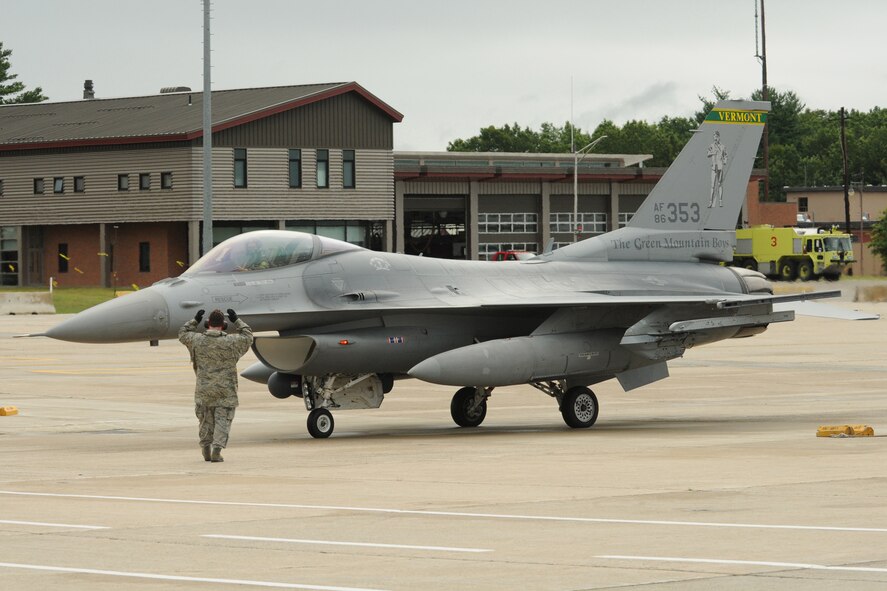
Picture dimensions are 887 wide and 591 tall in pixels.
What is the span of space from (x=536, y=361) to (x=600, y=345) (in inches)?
55.8

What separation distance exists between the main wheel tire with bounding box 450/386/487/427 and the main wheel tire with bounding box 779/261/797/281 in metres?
58.7

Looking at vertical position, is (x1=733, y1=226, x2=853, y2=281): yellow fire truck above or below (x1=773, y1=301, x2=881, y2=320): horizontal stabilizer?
above

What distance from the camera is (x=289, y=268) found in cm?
2083

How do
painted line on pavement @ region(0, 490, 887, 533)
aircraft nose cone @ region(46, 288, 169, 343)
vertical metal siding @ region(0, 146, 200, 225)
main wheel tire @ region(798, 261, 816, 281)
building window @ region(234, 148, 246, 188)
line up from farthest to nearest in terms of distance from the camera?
main wheel tire @ region(798, 261, 816, 281), building window @ region(234, 148, 246, 188), vertical metal siding @ region(0, 146, 200, 225), aircraft nose cone @ region(46, 288, 169, 343), painted line on pavement @ region(0, 490, 887, 533)

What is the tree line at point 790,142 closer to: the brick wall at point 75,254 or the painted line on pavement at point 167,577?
the brick wall at point 75,254

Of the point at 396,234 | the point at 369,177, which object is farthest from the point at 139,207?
the point at 396,234

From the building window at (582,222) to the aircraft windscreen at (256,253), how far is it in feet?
230

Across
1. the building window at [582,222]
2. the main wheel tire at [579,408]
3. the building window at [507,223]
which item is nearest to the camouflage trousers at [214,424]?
the main wheel tire at [579,408]

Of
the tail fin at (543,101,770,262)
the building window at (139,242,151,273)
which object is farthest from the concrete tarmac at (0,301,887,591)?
the building window at (139,242,151,273)

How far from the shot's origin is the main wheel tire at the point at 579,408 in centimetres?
2211

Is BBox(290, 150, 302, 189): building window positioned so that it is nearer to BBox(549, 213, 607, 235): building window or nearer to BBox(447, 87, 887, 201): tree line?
BBox(549, 213, 607, 235): building window

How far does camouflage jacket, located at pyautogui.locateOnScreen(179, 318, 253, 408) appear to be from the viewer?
1727 cm

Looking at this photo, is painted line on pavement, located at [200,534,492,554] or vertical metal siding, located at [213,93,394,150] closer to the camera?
painted line on pavement, located at [200,534,492,554]

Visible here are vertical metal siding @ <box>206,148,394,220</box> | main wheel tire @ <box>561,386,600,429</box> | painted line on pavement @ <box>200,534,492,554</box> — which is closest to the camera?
painted line on pavement @ <box>200,534,492,554</box>
